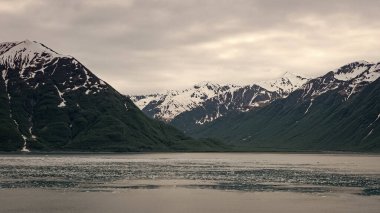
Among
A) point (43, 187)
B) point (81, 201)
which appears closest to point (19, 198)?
point (81, 201)

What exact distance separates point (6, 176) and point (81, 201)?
63.1 m

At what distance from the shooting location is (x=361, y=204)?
9300cm

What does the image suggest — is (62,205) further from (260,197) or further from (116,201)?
(260,197)

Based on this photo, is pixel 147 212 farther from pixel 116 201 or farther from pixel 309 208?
pixel 309 208

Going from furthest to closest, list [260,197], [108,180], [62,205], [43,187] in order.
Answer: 1. [108,180]
2. [43,187]
3. [260,197]
4. [62,205]

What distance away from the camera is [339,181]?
5704 inches

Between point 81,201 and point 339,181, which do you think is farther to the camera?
point 339,181

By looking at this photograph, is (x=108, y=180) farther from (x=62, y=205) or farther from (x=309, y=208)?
(x=309, y=208)

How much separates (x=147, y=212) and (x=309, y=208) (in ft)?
87.3

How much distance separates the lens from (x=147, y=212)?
81.7 m

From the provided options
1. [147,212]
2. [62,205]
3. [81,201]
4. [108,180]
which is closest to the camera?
[147,212]

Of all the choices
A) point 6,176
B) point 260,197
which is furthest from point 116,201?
point 6,176

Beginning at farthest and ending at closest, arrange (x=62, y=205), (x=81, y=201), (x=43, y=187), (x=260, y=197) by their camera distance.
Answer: (x=43, y=187), (x=260, y=197), (x=81, y=201), (x=62, y=205)

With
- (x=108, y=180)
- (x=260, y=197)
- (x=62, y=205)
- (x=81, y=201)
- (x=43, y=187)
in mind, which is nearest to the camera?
(x=62, y=205)
